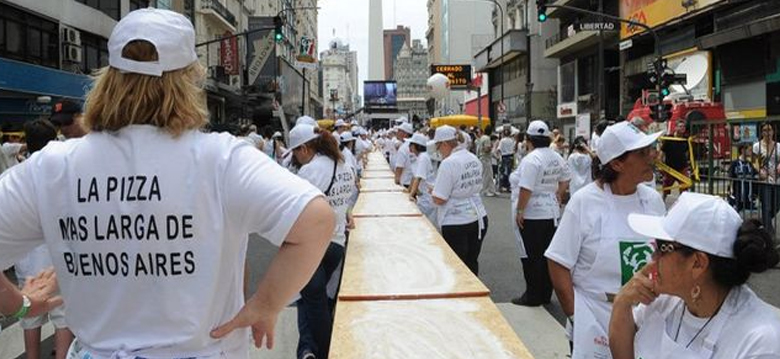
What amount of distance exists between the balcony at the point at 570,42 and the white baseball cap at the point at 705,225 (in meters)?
35.6

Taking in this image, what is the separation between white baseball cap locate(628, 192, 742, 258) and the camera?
2168mm

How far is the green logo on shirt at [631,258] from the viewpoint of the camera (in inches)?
134

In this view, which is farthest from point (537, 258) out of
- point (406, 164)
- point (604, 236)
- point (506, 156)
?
point (506, 156)

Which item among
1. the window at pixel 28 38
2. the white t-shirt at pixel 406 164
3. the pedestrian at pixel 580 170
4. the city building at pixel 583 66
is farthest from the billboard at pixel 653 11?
the window at pixel 28 38

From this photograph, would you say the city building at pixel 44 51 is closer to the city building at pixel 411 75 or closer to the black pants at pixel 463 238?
the black pants at pixel 463 238

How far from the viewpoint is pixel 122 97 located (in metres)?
1.99

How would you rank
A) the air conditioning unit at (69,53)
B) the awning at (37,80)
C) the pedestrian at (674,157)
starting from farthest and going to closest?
the air conditioning unit at (69,53) < the awning at (37,80) < the pedestrian at (674,157)

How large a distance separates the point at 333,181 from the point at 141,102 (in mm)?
3832

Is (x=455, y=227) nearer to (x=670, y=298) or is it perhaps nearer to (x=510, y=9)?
(x=670, y=298)

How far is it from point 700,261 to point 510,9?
63025 mm

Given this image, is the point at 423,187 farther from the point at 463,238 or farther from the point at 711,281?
the point at 711,281

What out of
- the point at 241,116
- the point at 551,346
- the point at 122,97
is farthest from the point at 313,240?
the point at 241,116

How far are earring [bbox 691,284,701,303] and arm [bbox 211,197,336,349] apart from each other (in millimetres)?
1216

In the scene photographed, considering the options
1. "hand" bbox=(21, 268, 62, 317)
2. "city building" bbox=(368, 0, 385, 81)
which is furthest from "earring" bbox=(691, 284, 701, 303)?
"city building" bbox=(368, 0, 385, 81)
